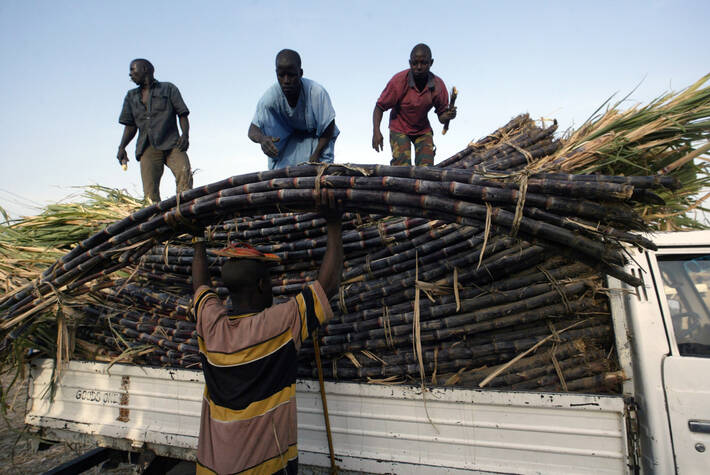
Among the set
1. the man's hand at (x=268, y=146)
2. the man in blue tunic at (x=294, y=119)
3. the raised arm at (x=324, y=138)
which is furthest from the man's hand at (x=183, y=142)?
the raised arm at (x=324, y=138)

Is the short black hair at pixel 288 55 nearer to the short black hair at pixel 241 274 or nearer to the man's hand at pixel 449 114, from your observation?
the man's hand at pixel 449 114

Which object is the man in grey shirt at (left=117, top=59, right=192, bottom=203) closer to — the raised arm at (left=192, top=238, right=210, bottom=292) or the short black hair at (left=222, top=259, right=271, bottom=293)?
the raised arm at (left=192, top=238, right=210, bottom=292)

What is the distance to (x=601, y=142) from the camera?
2.05m

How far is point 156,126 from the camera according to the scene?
15.8 ft

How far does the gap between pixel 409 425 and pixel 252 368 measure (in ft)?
2.77

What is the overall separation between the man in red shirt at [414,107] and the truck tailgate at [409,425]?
10.4ft

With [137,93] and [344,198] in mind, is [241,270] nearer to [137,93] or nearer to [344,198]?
[344,198]

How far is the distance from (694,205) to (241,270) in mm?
2334

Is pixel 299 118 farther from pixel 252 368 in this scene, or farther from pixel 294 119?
pixel 252 368

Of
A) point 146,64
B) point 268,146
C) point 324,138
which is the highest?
point 146,64

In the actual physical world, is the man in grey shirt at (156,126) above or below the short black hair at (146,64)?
below

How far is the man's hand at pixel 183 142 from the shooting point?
4.86 m

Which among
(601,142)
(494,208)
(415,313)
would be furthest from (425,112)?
(494,208)

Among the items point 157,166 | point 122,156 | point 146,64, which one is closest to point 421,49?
point 146,64
